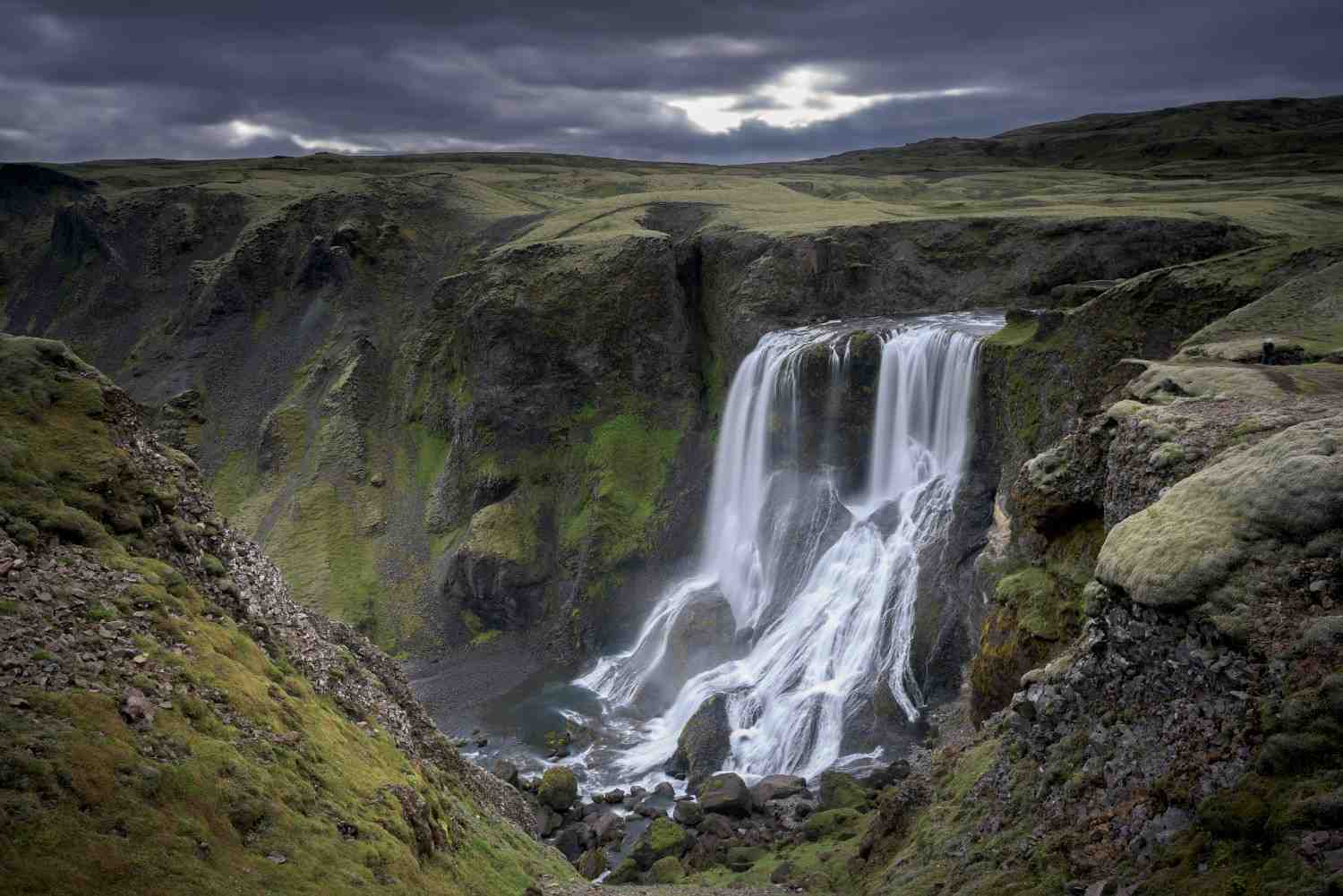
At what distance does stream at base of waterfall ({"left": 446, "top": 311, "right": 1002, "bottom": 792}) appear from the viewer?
41188mm

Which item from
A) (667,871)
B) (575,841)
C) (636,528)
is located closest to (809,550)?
(636,528)

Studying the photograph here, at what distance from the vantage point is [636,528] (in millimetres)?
61531

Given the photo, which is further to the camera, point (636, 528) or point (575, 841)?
point (636, 528)

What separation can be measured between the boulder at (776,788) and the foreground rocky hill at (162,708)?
47.3ft

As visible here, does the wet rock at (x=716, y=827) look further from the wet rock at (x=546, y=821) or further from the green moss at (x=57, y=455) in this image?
the green moss at (x=57, y=455)

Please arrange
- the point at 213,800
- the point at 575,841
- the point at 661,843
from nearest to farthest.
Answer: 1. the point at 213,800
2. the point at 661,843
3. the point at 575,841

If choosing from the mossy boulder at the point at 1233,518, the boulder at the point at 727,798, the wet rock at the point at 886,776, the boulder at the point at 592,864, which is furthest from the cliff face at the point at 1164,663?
the boulder at the point at 592,864

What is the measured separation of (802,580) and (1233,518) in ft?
116

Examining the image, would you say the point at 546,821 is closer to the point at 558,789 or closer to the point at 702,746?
the point at 558,789

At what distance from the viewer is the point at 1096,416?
2345 centimetres

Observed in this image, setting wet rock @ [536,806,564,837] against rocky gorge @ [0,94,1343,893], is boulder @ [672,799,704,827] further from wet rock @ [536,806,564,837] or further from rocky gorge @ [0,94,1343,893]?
wet rock @ [536,806,564,837]

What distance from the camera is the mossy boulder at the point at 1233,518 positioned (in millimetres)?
14094

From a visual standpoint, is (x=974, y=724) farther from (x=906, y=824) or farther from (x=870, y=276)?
(x=870, y=276)

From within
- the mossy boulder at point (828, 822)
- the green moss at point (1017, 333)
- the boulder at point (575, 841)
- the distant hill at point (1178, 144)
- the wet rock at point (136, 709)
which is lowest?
the boulder at point (575, 841)
